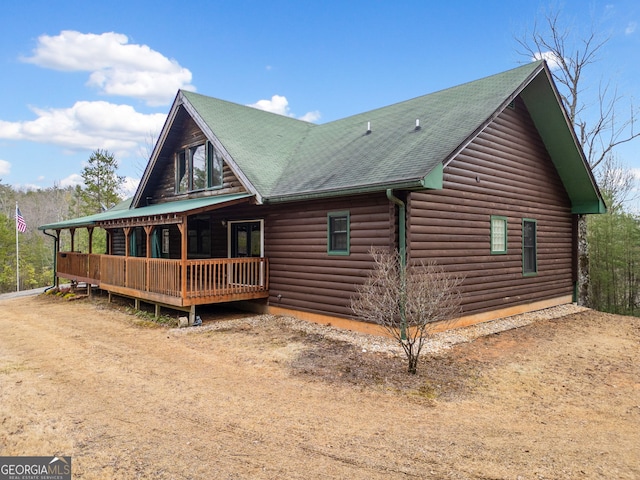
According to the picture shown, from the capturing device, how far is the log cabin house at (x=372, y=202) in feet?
30.3

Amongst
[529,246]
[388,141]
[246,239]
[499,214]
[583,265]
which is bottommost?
[583,265]

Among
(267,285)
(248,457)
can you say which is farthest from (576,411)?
(267,285)

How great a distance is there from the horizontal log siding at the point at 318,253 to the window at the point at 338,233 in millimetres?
127

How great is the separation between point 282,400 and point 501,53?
21.9 metres

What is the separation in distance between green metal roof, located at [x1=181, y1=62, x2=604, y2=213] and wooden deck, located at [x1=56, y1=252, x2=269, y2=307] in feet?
7.09

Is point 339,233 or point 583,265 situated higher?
point 339,233

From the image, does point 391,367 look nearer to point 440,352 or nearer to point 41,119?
point 440,352

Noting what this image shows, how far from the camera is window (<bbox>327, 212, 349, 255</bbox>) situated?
9758 mm

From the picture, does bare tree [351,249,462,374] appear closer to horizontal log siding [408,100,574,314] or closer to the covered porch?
horizontal log siding [408,100,574,314]

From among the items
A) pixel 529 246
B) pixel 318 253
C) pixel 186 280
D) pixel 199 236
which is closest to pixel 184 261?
pixel 186 280

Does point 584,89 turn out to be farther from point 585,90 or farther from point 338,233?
point 338,233

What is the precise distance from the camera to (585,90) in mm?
17641

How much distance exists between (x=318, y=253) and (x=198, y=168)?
21.9 ft

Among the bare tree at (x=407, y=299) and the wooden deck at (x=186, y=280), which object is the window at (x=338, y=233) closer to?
the bare tree at (x=407, y=299)
